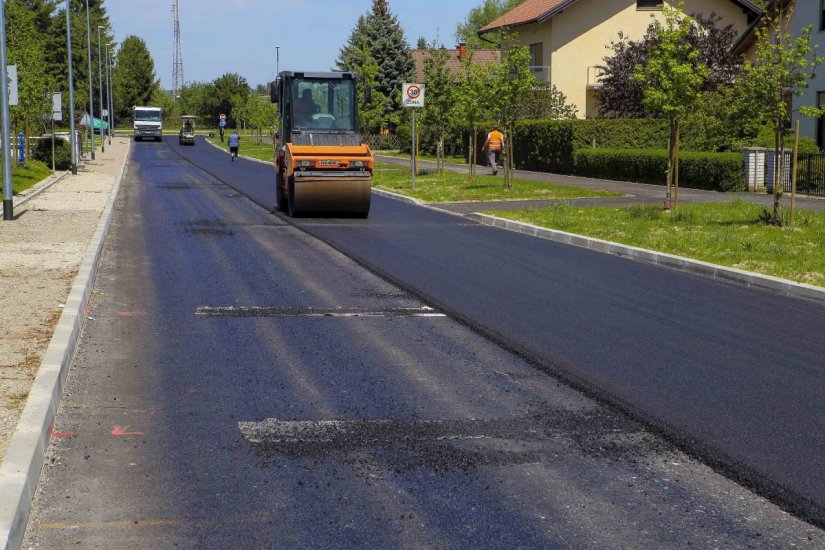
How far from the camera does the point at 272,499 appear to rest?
550cm

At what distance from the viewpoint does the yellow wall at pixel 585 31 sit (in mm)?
56688

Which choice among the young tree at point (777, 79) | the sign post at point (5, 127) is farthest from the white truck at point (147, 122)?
the young tree at point (777, 79)

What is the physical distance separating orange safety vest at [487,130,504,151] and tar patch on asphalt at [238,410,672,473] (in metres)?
32.1

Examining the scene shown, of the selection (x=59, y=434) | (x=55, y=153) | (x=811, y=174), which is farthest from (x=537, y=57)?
(x=59, y=434)

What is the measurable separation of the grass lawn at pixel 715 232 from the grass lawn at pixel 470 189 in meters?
4.41

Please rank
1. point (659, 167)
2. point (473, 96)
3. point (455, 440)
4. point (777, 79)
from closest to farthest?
point (455, 440) < point (777, 79) < point (659, 167) < point (473, 96)

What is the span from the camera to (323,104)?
74.3 feet

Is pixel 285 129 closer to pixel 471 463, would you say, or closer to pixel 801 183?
pixel 801 183

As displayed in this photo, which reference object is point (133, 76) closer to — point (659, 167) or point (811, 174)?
point (659, 167)

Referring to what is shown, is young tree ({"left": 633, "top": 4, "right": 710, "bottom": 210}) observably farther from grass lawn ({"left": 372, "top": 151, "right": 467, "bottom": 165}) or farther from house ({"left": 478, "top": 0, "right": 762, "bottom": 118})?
house ({"left": 478, "top": 0, "right": 762, "bottom": 118})

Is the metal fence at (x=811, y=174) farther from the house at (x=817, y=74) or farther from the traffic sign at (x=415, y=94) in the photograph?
→ the traffic sign at (x=415, y=94)

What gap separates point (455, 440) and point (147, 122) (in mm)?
88823

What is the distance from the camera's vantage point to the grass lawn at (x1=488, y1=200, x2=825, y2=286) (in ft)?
48.4

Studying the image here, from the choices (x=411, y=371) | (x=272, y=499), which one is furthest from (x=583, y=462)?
(x=411, y=371)
